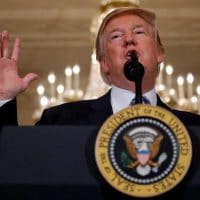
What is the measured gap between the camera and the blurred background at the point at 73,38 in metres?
4.93

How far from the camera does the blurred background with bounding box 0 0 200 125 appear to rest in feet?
16.2

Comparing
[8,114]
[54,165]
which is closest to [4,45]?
[8,114]

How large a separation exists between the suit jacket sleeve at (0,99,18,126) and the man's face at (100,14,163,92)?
0.28 metres

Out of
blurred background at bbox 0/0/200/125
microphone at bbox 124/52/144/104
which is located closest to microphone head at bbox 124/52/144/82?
microphone at bbox 124/52/144/104

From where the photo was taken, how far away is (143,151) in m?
0.76

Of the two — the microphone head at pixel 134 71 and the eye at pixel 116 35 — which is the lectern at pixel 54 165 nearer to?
the microphone head at pixel 134 71

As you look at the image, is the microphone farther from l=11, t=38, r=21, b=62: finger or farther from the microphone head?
l=11, t=38, r=21, b=62: finger

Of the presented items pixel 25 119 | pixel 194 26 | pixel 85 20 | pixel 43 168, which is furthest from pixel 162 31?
pixel 43 168

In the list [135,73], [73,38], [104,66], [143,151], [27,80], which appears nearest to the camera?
[143,151]

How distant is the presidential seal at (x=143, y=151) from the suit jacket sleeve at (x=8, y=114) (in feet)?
0.79

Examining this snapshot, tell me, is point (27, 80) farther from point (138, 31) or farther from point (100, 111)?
point (138, 31)

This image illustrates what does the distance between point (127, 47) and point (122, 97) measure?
96 millimetres

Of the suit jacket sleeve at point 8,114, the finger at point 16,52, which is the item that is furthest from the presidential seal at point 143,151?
the finger at point 16,52

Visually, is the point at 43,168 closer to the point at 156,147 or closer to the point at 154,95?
the point at 156,147
